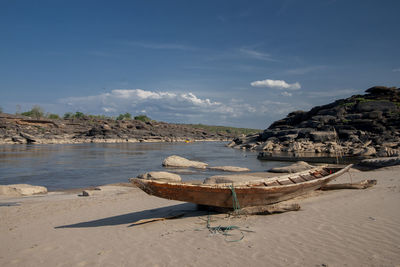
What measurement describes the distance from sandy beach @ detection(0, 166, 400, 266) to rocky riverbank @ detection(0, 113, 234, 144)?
2550 inches

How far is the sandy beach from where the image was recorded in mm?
4316

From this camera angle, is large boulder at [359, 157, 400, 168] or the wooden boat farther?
large boulder at [359, 157, 400, 168]

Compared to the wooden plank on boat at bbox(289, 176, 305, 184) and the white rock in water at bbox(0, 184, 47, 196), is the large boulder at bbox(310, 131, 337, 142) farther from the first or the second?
the white rock in water at bbox(0, 184, 47, 196)

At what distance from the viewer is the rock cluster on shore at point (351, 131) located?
125ft

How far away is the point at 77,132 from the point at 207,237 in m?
86.6

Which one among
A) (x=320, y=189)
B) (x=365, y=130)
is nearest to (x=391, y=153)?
(x=365, y=130)

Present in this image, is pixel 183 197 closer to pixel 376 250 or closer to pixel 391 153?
pixel 376 250

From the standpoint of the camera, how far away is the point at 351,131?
43.5 meters

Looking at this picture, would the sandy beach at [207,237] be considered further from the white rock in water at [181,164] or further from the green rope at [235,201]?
the white rock in water at [181,164]

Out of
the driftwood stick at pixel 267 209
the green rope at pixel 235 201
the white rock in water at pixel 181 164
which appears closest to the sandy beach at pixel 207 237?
the driftwood stick at pixel 267 209

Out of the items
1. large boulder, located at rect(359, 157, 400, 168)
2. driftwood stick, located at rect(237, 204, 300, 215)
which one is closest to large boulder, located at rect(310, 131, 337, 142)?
large boulder, located at rect(359, 157, 400, 168)

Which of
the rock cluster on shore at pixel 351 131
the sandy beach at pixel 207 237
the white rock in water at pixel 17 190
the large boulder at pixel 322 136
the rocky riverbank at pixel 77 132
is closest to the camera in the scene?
the sandy beach at pixel 207 237

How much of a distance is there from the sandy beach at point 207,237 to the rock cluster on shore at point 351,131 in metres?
31.0

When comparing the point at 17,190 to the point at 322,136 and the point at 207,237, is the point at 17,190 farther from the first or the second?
the point at 322,136
